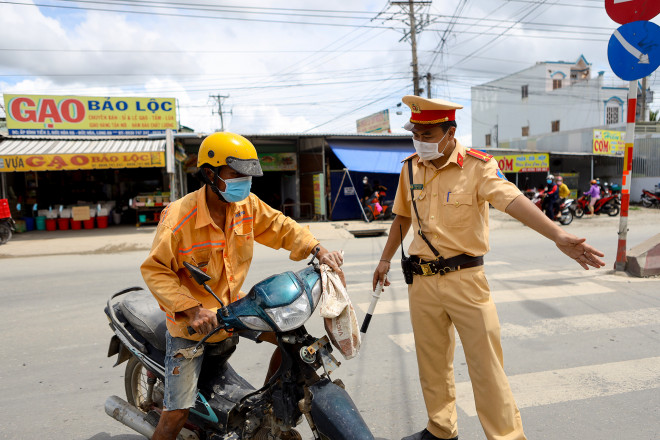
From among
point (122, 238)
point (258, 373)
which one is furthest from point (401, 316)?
point (122, 238)

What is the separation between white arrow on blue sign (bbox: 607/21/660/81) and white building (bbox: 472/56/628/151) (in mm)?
28682

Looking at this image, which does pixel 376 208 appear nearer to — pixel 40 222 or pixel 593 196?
pixel 593 196

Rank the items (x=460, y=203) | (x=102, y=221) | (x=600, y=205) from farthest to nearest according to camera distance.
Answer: (x=600, y=205), (x=102, y=221), (x=460, y=203)

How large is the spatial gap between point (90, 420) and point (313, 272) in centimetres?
204

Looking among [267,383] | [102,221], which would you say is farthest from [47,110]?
[267,383]

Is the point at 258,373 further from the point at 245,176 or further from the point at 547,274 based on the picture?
the point at 547,274

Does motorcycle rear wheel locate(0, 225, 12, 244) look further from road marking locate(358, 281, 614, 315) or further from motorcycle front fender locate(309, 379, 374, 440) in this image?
motorcycle front fender locate(309, 379, 374, 440)

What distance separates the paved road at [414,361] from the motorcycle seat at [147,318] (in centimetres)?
81

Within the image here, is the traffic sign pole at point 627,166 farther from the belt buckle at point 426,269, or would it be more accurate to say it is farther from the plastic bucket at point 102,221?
the plastic bucket at point 102,221

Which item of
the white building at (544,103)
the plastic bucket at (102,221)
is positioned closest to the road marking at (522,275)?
the plastic bucket at (102,221)

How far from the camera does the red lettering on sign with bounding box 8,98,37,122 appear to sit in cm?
1549

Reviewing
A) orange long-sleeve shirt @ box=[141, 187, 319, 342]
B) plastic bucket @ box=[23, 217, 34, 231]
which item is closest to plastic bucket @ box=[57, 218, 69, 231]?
plastic bucket @ box=[23, 217, 34, 231]

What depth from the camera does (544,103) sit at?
120ft

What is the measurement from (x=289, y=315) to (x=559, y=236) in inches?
50.3
